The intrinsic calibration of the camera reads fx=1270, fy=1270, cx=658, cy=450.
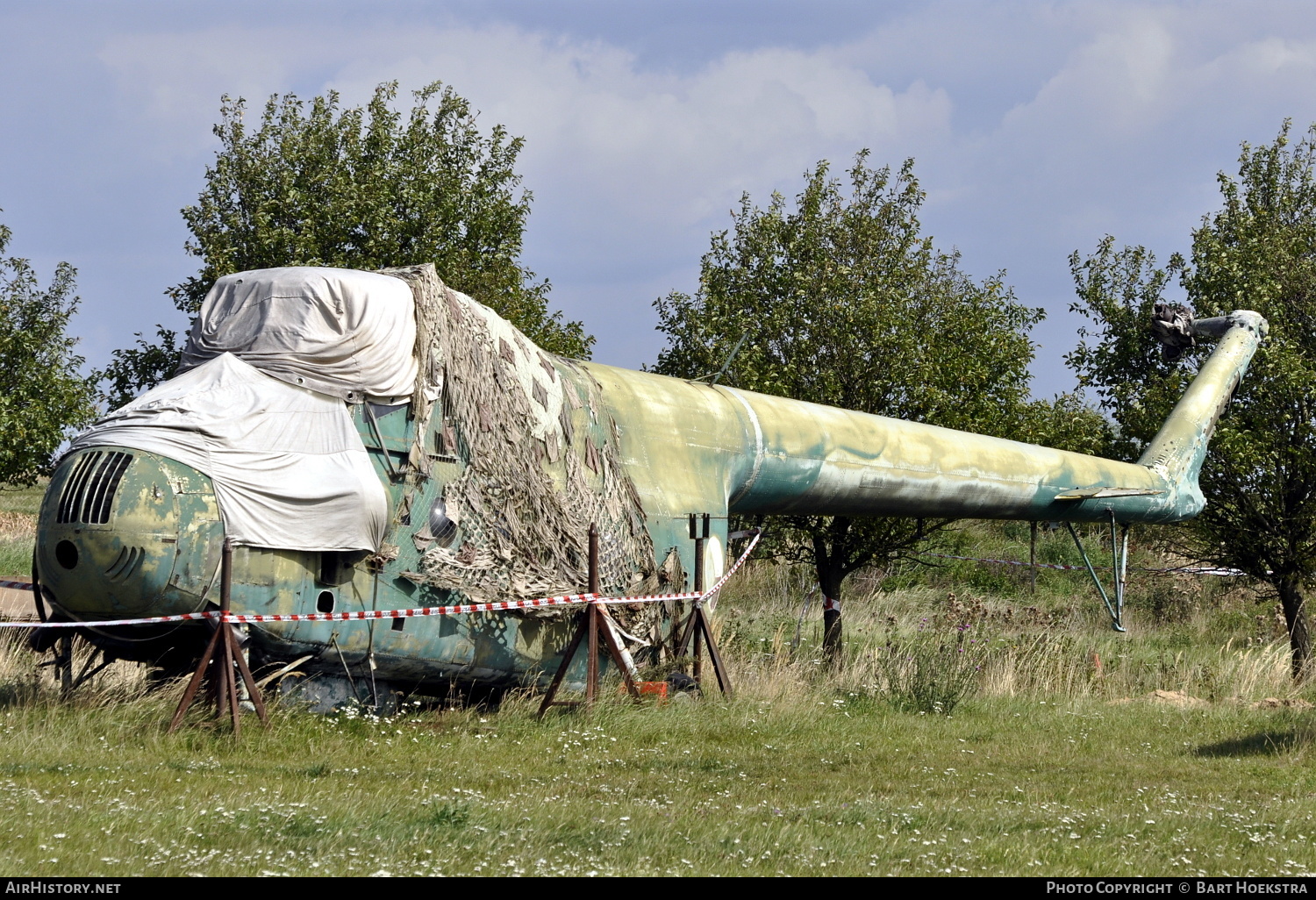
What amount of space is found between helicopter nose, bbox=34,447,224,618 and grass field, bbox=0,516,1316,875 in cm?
87

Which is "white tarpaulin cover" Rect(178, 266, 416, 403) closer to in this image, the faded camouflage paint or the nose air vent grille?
the faded camouflage paint

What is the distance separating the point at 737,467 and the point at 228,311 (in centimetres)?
494

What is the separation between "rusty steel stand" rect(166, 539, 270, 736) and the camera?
805 cm

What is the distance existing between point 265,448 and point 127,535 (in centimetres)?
109

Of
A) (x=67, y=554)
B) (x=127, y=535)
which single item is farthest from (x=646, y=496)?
(x=67, y=554)

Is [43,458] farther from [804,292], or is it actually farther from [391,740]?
[391,740]

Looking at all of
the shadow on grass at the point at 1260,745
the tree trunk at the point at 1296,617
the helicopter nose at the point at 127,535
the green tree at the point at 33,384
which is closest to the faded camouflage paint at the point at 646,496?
the helicopter nose at the point at 127,535

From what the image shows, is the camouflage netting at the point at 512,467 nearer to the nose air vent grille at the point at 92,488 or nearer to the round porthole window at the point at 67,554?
the nose air vent grille at the point at 92,488

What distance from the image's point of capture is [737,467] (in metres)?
12.1

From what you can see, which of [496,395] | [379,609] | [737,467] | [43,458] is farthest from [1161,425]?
[43,458]

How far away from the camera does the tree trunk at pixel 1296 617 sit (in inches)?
660

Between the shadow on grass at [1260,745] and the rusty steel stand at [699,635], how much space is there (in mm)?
3934

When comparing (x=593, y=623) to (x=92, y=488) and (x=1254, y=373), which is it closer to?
(x=92, y=488)

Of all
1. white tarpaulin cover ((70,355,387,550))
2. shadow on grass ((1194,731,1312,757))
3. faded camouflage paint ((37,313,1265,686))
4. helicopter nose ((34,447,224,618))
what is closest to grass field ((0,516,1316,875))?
shadow on grass ((1194,731,1312,757))
